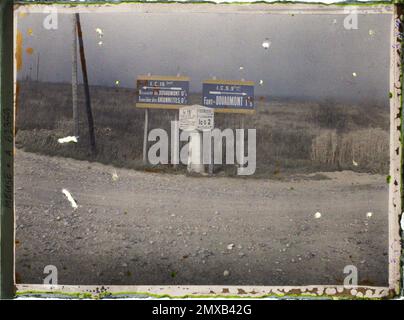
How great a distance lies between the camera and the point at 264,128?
11.9ft

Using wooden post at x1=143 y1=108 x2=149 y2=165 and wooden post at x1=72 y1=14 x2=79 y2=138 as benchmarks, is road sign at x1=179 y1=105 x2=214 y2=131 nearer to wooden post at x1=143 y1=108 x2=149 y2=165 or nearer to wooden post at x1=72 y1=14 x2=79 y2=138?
wooden post at x1=143 y1=108 x2=149 y2=165

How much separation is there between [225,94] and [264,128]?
1.13 ft

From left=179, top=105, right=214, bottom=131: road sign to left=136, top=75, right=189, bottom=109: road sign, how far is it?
2.3 inches

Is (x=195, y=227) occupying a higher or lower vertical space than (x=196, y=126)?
lower

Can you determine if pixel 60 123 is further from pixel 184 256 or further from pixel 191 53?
pixel 184 256

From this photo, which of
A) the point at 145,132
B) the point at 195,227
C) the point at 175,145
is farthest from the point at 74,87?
the point at 195,227

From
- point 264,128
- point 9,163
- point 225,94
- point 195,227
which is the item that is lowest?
point 195,227

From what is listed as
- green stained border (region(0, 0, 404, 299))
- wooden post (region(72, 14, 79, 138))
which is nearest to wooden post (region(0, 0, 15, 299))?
green stained border (region(0, 0, 404, 299))

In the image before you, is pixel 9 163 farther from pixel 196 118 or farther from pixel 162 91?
pixel 196 118

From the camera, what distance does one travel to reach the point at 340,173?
3625 mm

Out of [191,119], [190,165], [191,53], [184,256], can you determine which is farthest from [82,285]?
[191,53]

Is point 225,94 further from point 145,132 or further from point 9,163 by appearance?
point 9,163

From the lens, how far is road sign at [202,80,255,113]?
3.58 meters

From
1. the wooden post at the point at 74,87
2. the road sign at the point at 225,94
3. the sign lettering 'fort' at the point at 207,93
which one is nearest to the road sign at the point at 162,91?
the sign lettering 'fort' at the point at 207,93
